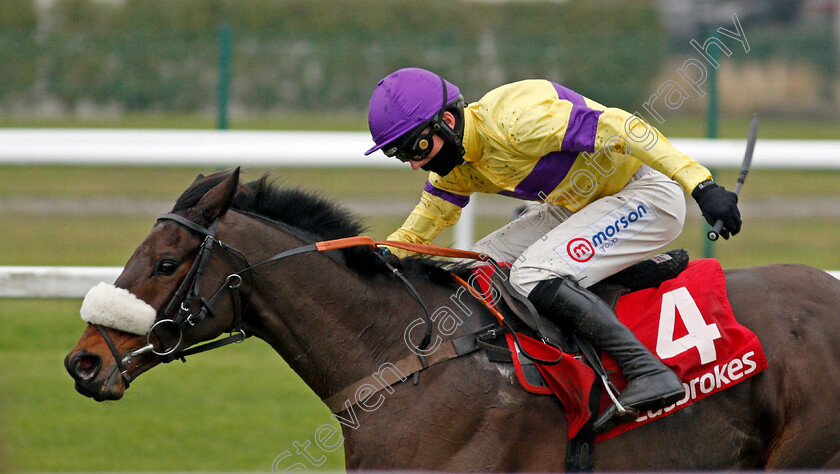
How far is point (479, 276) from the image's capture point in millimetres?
2975

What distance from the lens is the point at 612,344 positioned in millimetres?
2738

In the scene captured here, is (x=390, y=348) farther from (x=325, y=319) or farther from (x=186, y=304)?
(x=186, y=304)

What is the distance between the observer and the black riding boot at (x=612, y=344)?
2.67 meters

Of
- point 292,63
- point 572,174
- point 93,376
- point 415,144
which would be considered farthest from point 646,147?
point 292,63

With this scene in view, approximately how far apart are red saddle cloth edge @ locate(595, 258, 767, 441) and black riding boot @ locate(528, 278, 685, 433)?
0.06 meters

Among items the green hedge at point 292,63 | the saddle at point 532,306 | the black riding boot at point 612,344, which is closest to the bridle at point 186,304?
the saddle at point 532,306

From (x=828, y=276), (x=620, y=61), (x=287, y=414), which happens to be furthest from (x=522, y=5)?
(x=828, y=276)

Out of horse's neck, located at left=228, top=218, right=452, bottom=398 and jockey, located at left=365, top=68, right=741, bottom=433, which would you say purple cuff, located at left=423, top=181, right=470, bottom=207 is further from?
horse's neck, located at left=228, top=218, right=452, bottom=398

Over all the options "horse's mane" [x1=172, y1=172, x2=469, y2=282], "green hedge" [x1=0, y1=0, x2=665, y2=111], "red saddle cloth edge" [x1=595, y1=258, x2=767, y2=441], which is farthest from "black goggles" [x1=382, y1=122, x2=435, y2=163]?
"green hedge" [x1=0, y1=0, x2=665, y2=111]

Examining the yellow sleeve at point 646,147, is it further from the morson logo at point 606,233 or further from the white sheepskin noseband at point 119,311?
the white sheepskin noseband at point 119,311

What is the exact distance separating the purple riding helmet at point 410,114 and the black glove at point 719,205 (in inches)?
29.7

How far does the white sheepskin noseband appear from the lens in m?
2.52

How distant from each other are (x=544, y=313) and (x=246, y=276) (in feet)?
3.02

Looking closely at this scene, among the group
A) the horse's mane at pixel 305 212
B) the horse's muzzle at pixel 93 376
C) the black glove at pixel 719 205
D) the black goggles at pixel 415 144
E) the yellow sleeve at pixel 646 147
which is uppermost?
the yellow sleeve at pixel 646 147
